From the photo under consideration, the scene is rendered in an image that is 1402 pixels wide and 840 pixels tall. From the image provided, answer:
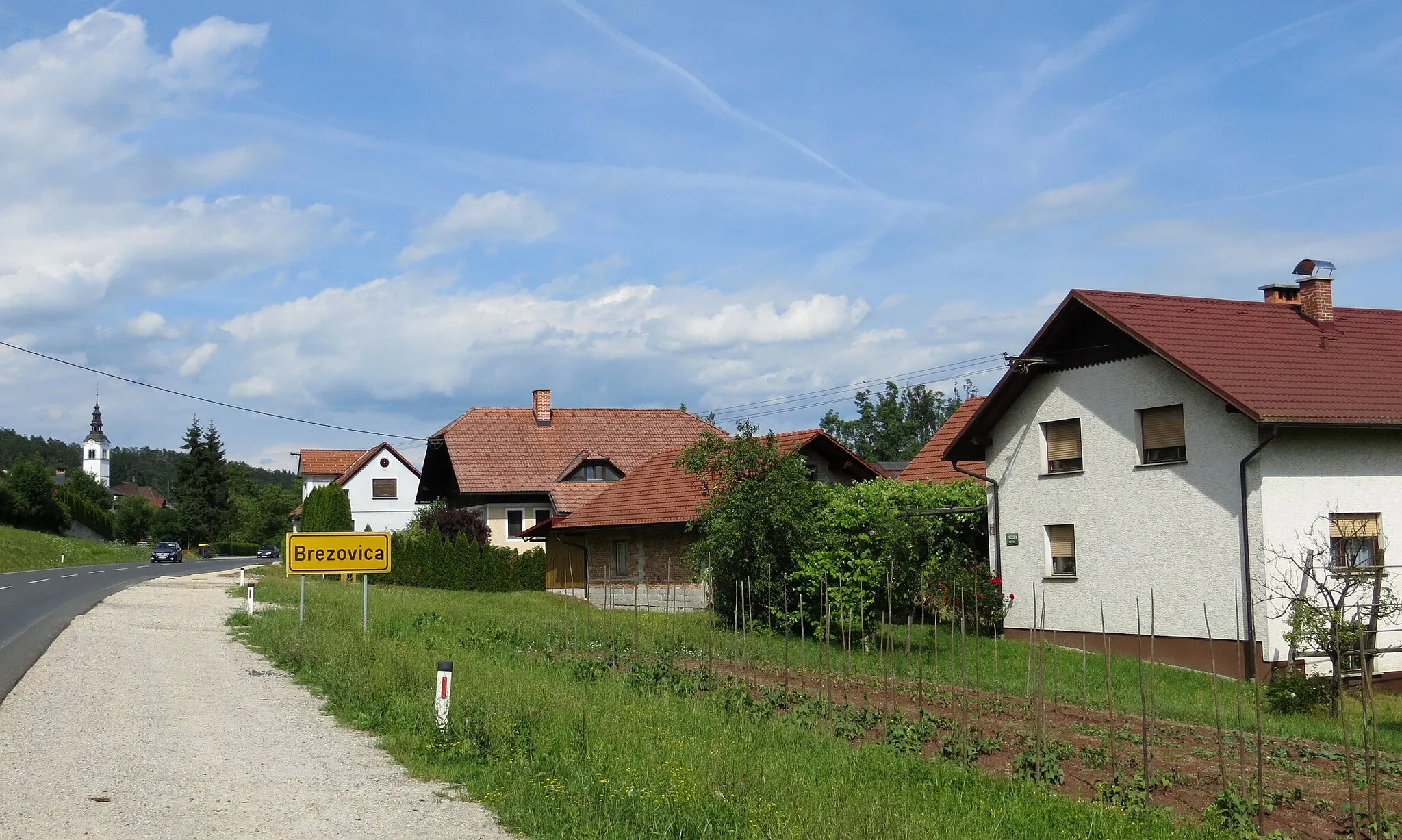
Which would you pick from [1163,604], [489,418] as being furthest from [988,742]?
[489,418]

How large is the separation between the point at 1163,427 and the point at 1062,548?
133 inches

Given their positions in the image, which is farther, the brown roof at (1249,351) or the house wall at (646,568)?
the house wall at (646,568)

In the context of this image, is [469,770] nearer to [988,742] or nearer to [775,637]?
[988,742]

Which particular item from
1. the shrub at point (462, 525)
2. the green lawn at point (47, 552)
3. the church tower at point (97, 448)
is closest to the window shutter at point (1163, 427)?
the shrub at point (462, 525)

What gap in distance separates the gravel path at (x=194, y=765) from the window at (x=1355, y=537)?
16.3 meters

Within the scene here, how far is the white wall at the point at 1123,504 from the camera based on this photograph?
812 inches

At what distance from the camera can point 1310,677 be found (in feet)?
58.6

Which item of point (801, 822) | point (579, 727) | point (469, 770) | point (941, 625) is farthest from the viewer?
point (941, 625)

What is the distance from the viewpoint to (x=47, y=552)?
66.7 metres

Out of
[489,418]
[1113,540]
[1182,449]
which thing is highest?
[489,418]

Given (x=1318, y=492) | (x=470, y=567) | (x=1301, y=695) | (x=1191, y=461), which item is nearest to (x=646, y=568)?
(x=470, y=567)

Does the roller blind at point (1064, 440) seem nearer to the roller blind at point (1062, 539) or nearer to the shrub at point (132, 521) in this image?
the roller blind at point (1062, 539)

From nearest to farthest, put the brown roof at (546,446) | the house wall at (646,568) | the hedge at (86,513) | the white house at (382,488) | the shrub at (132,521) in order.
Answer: the house wall at (646,568)
the brown roof at (546,446)
the white house at (382,488)
the hedge at (86,513)
the shrub at (132,521)

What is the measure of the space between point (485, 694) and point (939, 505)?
17.2 m
